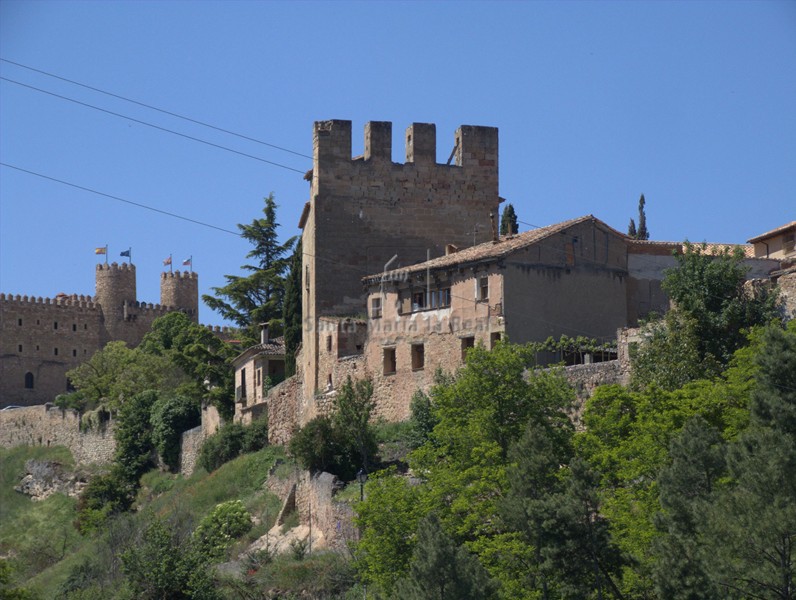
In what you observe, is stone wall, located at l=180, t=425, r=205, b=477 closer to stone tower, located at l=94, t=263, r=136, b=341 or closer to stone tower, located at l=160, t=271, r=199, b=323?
stone tower, located at l=94, t=263, r=136, b=341

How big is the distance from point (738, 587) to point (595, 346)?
63.9 feet

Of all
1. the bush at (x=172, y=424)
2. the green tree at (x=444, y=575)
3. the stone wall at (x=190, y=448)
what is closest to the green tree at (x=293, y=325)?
the stone wall at (x=190, y=448)

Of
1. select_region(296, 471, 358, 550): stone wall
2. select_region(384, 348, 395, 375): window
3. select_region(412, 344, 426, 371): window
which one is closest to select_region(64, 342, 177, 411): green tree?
select_region(384, 348, 395, 375): window

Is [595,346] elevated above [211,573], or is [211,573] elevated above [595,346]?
[595,346]

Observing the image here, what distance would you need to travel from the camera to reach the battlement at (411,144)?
60.2m

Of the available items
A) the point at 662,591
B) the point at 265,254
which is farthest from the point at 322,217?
the point at 662,591

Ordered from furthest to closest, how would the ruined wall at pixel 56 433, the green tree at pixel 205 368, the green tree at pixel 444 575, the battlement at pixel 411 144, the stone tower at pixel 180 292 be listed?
the stone tower at pixel 180 292 → the ruined wall at pixel 56 433 → the green tree at pixel 205 368 → the battlement at pixel 411 144 → the green tree at pixel 444 575

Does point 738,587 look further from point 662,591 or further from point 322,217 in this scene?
point 322,217

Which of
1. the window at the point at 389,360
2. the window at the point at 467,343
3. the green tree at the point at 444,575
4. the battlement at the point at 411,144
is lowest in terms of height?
the green tree at the point at 444,575

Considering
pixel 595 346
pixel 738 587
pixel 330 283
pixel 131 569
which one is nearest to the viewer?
pixel 738 587

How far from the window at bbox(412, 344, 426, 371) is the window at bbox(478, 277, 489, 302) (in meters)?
3.16

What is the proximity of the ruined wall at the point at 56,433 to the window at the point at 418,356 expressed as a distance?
25.6 m

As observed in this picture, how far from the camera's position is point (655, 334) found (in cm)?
4747

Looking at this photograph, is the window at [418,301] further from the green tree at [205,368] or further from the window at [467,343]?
the green tree at [205,368]
